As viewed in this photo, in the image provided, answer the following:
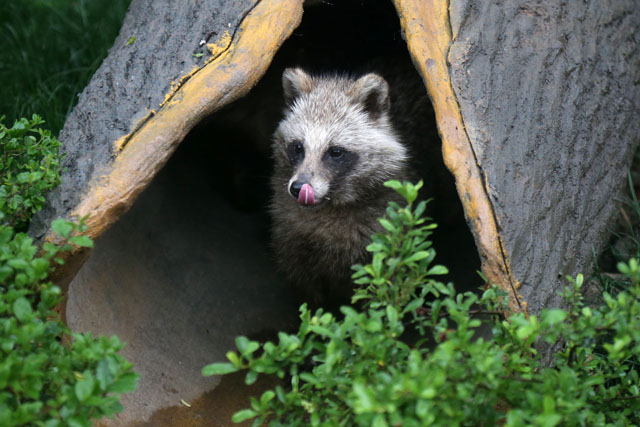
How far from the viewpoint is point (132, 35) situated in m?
3.21

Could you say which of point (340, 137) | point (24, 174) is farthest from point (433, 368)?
point (340, 137)

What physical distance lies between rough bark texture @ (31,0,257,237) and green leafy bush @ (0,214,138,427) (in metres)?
0.48

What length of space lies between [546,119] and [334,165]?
42.5 inches

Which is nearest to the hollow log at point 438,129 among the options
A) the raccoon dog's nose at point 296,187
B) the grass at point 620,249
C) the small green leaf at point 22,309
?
the grass at point 620,249

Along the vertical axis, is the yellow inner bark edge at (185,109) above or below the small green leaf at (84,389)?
above

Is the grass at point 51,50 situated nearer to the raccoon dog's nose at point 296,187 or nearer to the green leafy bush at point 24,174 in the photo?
the green leafy bush at point 24,174

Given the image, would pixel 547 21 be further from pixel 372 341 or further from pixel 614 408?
pixel 372 341

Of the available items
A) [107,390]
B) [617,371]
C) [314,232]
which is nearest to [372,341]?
[107,390]

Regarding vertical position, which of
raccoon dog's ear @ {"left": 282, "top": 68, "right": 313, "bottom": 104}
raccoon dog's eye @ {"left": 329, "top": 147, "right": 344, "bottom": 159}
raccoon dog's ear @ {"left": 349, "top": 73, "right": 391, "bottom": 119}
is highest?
raccoon dog's ear @ {"left": 349, "top": 73, "right": 391, "bottom": 119}

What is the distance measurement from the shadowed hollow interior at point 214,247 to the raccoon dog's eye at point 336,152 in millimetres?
666

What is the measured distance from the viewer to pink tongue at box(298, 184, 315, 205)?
3.28 meters

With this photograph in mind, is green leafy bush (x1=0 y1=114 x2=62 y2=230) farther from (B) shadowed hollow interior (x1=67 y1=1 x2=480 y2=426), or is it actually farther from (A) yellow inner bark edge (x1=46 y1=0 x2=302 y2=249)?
(B) shadowed hollow interior (x1=67 y1=1 x2=480 y2=426)

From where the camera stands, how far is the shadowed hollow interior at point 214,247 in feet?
11.2

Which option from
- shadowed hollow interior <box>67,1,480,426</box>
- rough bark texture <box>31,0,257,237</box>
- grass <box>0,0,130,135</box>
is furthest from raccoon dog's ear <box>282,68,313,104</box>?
grass <box>0,0,130,135</box>
